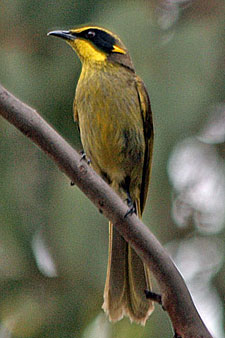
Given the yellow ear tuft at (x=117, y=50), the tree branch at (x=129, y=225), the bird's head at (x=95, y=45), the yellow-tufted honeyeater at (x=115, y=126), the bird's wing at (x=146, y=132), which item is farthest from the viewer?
the yellow ear tuft at (x=117, y=50)

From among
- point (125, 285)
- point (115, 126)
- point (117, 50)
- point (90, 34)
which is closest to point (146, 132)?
point (115, 126)

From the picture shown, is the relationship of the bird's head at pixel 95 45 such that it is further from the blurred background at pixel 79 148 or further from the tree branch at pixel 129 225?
the tree branch at pixel 129 225

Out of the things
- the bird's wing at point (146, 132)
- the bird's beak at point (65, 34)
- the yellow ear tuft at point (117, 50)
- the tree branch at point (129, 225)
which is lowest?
the tree branch at point (129, 225)

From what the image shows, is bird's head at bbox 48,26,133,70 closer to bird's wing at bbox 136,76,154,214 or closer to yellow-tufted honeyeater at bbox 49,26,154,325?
yellow-tufted honeyeater at bbox 49,26,154,325

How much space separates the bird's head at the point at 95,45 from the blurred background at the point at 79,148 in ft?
0.88

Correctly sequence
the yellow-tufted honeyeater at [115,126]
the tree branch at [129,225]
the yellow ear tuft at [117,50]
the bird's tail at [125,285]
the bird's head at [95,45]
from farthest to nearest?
1. the yellow ear tuft at [117,50]
2. the bird's head at [95,45]
3. the yellow-tufted honeyeater at [115,126]
4. the bird's tail at [125,285]
5. the tree branch at [129,225]

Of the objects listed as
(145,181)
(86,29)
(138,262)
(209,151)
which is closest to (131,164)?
(145,181)

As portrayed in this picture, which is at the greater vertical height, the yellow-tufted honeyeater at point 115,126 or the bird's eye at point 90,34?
the bird's eye at point 90,34

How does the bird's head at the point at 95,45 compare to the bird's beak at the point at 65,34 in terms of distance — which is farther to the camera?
the bird's head at the point at 95,45

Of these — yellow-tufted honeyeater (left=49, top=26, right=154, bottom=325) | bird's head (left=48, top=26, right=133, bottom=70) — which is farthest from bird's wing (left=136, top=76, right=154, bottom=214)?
bird's head (left=48, top=26, right=133, bottom=70)

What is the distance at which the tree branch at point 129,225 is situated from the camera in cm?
204

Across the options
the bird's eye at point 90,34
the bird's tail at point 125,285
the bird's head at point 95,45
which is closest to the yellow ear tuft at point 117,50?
the bird's head at point 95,45

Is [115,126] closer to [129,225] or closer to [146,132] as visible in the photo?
[146,132]

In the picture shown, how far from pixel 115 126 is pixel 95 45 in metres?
0.59
